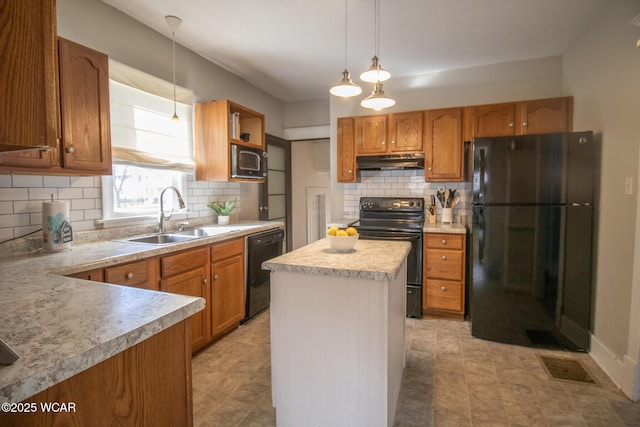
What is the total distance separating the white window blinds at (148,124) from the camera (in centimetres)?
249

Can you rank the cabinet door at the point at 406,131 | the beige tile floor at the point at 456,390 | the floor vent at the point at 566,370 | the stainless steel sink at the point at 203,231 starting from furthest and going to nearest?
the cabinet door at the point at 406,131
the stainless steel sink at the point at 203,231
the floor vent at the point at 566,370
the beige tile floor at the point at 456,390

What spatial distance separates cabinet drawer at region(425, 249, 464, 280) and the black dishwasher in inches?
61.4

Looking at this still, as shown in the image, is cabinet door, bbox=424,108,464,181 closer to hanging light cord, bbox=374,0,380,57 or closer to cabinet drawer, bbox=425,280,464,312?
hanging light cord, bbox=374,0,380,57

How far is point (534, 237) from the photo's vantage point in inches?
104

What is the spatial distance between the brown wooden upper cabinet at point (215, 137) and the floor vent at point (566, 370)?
9.72 ft

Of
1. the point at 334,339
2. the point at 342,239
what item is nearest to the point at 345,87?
the point at 342,239

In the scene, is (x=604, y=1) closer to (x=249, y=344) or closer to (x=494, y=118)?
(x=494, y=118)

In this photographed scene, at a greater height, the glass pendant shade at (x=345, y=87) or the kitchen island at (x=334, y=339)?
the glass pendant shade at (x=345, y=87)

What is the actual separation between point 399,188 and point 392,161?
0.51m

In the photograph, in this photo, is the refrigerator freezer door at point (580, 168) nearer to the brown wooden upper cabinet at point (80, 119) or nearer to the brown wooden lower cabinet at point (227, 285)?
the brown wooden lower cabinet at point (227, 285)

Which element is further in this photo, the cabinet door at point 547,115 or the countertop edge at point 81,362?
the cabinet door at point 547,115

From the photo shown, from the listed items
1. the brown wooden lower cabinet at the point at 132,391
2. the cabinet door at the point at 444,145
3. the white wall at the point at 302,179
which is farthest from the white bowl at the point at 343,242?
the white wall at the point at 302,179

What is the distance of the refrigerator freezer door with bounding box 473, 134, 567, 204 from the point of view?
2578mm

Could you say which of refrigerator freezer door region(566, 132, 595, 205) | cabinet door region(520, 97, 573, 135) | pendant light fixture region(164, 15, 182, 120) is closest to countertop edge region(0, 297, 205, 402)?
pendant light fixture region(164, 15, 182, 120)
